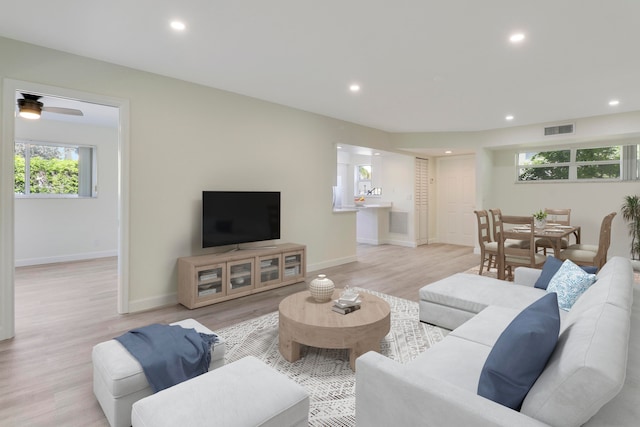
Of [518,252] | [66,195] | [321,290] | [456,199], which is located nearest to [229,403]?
[321,290]

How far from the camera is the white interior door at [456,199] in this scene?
8.25 m

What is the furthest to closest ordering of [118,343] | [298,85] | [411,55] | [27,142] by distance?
1. [27,142]
2. [298,85]
3. [411,55]
4. [118,343]

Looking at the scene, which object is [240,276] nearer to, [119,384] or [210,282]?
[210,282]

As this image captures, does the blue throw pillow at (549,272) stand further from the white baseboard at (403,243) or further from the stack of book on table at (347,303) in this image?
the white baseboard at (403,243)

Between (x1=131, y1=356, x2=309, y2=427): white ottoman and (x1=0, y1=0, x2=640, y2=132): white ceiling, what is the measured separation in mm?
2436

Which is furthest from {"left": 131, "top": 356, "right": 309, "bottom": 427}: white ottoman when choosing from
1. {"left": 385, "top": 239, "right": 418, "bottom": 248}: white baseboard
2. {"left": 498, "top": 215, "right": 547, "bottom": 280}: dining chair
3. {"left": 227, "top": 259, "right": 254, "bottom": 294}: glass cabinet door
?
{"left": 385, "top": 239, "right": 418, "bottom": 248}: white baseboard

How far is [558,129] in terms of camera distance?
6066 millimetres

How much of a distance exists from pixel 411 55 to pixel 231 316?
10.4ft

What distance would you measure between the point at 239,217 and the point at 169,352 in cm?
246

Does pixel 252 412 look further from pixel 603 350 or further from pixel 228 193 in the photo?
pixel 228 193

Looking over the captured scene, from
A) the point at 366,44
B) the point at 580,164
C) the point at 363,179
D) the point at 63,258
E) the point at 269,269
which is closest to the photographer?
the point at 366,44

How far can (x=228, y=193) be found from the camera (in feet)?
13.9

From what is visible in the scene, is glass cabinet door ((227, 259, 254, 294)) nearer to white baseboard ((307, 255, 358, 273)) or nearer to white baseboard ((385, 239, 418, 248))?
white baseboard ((307, 255, 358, 273))

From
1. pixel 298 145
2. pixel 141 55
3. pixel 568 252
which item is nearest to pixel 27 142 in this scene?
pixel 141 55
